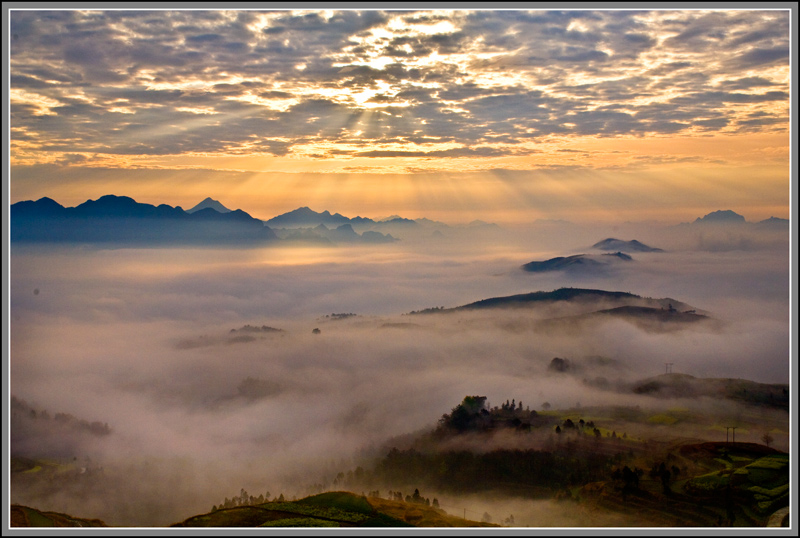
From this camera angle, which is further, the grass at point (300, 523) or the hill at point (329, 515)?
the hill at point (329, 515)

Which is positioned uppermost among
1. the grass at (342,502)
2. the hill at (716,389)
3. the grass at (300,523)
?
the hill at (716,389)

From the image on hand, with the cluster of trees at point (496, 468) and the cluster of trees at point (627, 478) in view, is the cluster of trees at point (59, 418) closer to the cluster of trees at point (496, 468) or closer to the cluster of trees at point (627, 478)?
the cluster of trees at point (496, 468)

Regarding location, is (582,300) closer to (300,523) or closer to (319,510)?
(319,510)

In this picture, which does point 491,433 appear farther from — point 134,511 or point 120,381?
point 120,381

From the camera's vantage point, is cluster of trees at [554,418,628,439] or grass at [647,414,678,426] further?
grass at [647,414,678,426]

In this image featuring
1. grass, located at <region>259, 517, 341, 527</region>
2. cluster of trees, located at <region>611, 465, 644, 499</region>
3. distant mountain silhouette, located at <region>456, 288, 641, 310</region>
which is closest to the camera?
grass, located at <region>259, 517, 341, 527</region>

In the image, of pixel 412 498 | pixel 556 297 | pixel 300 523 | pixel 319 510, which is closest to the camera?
pixel 300 523

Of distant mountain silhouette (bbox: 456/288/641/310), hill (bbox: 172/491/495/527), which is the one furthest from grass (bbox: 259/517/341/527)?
distant mountain silhouette (bbox: 456/288/641/310)

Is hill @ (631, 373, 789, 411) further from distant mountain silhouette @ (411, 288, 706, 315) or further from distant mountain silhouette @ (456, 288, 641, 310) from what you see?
distant mountain silhouette @ (456, 288, 641, 310)

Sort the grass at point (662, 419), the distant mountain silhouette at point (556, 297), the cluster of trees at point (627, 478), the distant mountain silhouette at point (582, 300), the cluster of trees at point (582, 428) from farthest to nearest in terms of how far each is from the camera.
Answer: the distant mountain silhouette at point (556, 297), the distant mountain silhouette at point (582, 300), the grass at point (662, 419), the cluster of trees at point (582, 428), the cluster of trees at point (627, 478)

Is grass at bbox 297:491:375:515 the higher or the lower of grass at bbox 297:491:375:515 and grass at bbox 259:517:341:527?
the lower

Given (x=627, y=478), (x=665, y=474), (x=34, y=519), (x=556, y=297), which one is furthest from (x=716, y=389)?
(x=34, y=519)

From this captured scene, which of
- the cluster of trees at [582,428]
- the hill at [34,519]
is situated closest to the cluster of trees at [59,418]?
the hill at [34,519]
